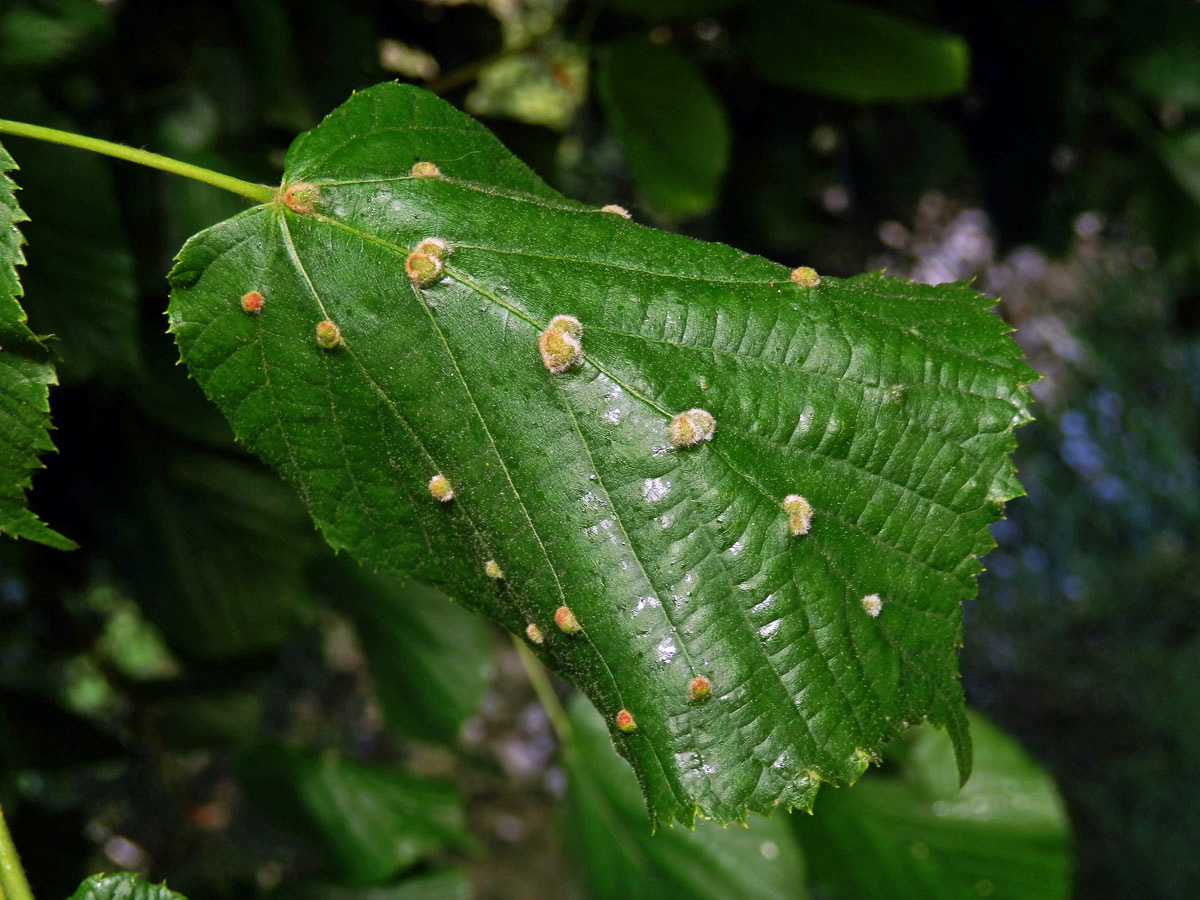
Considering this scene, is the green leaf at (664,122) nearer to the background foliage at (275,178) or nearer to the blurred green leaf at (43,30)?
the background foliage at (275,178)

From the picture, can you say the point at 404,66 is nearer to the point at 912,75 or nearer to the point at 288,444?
the point at 912,75

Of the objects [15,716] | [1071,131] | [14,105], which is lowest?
[15,716]

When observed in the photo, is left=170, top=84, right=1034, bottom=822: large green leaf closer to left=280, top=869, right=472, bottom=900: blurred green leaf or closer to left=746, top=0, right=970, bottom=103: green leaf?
left=746, top=0, right=970, bottom=103: green leaf

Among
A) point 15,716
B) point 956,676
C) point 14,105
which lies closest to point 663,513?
point 956,676

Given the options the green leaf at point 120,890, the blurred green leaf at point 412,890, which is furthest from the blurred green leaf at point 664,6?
the blurred green leaf at point 412,890

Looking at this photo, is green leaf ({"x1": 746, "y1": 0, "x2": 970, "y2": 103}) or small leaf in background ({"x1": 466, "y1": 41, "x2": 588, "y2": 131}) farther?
small leaf in background ({"x1": 466, "y1": 41, "x2": 588, "y2": 131})

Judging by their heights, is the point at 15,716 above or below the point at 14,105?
below

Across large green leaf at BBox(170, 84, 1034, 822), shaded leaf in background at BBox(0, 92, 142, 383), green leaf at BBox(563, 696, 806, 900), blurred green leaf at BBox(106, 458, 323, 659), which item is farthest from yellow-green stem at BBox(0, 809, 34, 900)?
green leaf at BBox(563, 696, 806, 900)
